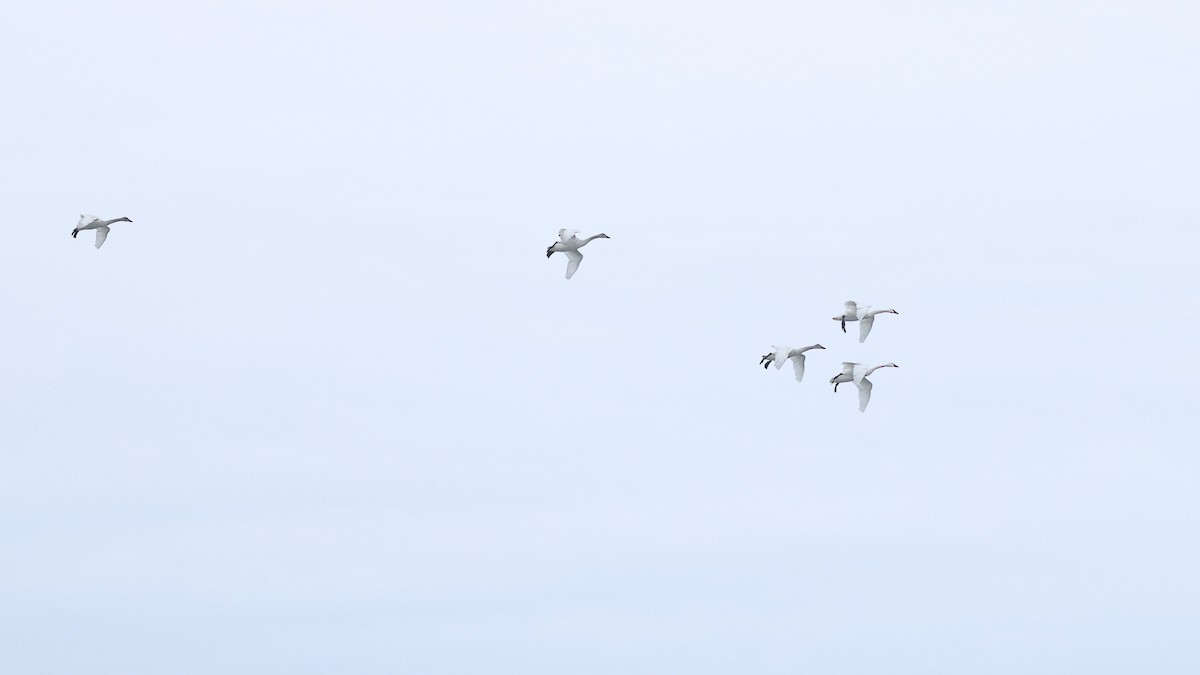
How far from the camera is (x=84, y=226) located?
7613 inches

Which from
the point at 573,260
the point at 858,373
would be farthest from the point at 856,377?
the point at 573,260

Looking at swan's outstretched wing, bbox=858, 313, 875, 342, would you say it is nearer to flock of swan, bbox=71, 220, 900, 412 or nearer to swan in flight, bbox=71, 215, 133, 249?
flock of swan, bbox=71, 220, 900, 412

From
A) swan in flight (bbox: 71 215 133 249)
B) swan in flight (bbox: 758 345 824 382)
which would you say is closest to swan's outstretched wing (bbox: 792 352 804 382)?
swan in flight (bbox: 758 345 824 382)

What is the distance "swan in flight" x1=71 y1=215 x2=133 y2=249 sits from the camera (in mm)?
193250

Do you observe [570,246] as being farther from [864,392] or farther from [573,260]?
[864,392]

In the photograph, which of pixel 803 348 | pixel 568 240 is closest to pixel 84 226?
pixel 568 240

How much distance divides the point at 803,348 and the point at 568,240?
15.9 meters

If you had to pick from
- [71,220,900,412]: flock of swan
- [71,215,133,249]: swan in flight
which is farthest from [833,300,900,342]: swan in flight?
[71,215,133,249]: swan in flight

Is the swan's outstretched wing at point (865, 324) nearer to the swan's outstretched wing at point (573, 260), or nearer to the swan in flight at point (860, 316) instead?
the swan in flight at point (860, 316)

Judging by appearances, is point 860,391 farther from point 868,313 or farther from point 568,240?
point 568,240

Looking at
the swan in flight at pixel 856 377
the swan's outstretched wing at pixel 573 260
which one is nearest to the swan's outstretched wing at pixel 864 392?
the swan in flight at pixel 856 377

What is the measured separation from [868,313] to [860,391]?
5.10 meters

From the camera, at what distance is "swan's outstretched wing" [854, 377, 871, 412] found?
189 metres

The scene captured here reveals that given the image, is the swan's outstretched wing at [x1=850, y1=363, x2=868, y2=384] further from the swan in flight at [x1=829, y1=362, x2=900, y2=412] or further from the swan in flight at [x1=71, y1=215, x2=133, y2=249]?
the swan in flight at [x1=71, y1=215, x2=133, y2=249]
